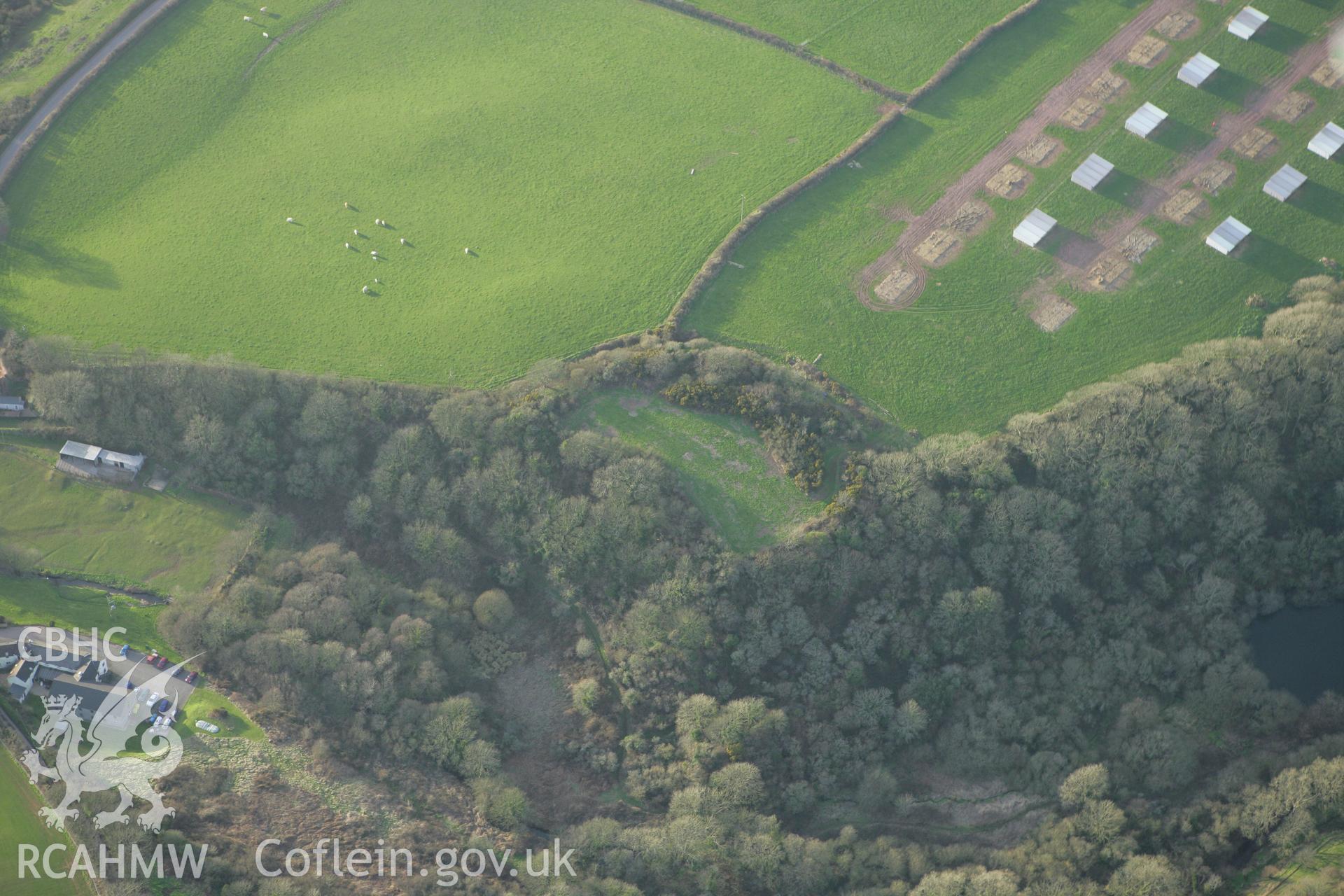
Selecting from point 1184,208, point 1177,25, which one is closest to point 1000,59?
point 1177,25

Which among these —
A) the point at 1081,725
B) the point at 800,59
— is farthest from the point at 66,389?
the point at 1081,725

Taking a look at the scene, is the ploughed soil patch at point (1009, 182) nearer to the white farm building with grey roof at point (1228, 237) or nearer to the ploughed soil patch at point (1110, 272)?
the ploughed soil patch at point (1110, 272)

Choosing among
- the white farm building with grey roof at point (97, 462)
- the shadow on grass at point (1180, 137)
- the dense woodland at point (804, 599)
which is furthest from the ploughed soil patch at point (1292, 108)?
the white farm building with grey roof at point (97, 462)

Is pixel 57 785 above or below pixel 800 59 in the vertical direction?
below

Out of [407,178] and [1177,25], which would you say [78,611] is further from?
[1177,25]

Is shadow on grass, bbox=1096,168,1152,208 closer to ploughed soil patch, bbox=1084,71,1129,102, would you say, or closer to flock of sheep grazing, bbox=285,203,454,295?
ploughed soil patch, bbox=1084,71,1129,102

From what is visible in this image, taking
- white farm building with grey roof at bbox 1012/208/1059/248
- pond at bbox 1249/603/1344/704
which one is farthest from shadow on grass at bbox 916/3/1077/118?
pond at bbox 1249/603/1344/704

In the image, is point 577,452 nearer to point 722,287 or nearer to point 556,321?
point 556,321
